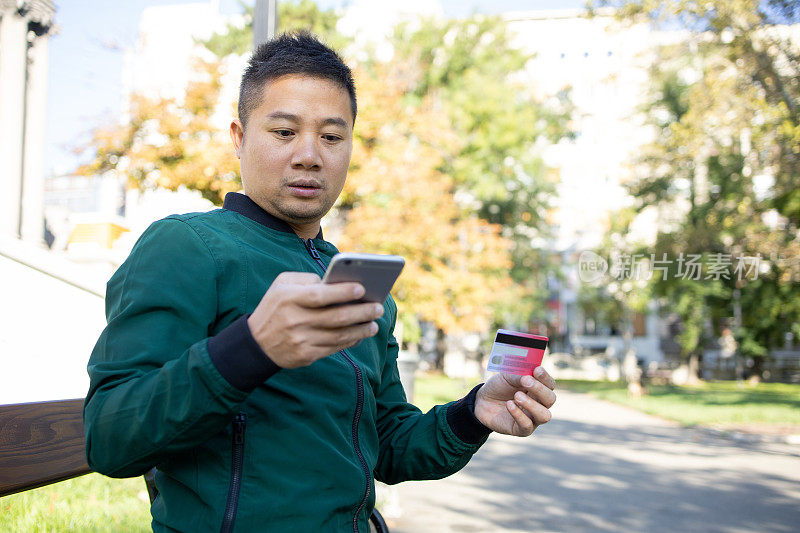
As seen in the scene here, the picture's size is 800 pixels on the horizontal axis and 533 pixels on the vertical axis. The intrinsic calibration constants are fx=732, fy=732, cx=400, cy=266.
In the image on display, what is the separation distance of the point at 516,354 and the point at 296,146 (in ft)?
2.38

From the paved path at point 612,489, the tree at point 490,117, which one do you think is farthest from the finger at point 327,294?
the tree at point 490,117

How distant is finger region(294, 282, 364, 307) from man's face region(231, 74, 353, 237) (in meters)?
0.62

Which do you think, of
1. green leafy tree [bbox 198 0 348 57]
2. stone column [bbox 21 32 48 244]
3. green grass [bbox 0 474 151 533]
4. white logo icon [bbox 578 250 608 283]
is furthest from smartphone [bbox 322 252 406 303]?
white logo icon [bbox 578 250 608 283]

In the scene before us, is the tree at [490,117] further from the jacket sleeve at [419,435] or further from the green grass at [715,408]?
the jacket sleeve at [419,435]

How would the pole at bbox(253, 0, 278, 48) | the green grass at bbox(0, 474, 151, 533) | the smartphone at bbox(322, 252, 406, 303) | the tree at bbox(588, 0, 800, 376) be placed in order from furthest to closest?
the tree at bbox(588, 0, 800, 376), the pole at bbox(253, 0, 278, 48), the green grass at bbox(0, 474, 151, 533), the smartphone at bbox(322, 252, 406, 303)

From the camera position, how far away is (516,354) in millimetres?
1795

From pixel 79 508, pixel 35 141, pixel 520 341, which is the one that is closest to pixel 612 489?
pixel 79 508

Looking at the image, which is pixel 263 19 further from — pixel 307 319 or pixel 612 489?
pixel 612 489

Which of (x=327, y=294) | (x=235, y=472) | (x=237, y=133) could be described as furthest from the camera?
(x=237, y=133)

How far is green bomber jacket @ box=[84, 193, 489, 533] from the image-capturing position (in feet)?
4.00

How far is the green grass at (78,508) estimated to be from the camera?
3279mm

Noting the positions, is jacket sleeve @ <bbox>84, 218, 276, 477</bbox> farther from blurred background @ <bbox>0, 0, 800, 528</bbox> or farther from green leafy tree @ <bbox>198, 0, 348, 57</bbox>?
green leafy tree @ <bbox>198, 0, 348, 57</bbox>

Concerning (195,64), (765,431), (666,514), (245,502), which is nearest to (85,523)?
(245,502)

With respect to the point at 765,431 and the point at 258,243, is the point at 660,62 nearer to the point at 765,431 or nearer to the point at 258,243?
the point at 765,431
